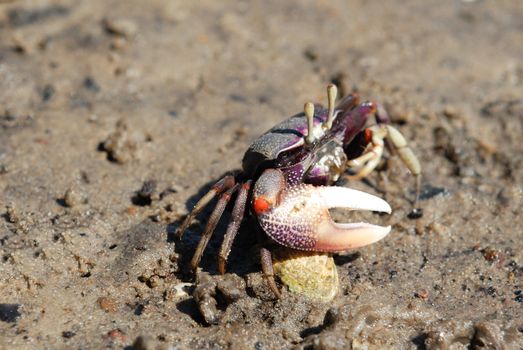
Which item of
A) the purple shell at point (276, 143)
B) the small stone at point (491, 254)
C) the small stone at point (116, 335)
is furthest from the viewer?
the small stone at point (491, 254)

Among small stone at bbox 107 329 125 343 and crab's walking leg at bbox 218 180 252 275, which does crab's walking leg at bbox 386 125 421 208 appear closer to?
crab's walking leg at bbox 218 180 252 275

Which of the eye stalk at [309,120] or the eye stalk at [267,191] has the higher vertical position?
the eye stalk at [309,120]

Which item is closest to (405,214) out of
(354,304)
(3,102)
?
(354,304)

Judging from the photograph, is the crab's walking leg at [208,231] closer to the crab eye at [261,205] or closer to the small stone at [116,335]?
the crab eye at [261,205]

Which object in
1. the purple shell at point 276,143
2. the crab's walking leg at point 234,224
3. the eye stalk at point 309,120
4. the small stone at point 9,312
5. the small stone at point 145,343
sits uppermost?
the eye stalk at point 309,120

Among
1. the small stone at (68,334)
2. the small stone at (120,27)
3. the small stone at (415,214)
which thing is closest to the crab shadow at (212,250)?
the small stone at (68,334)

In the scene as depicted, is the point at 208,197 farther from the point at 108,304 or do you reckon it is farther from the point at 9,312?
the point at 9,312
